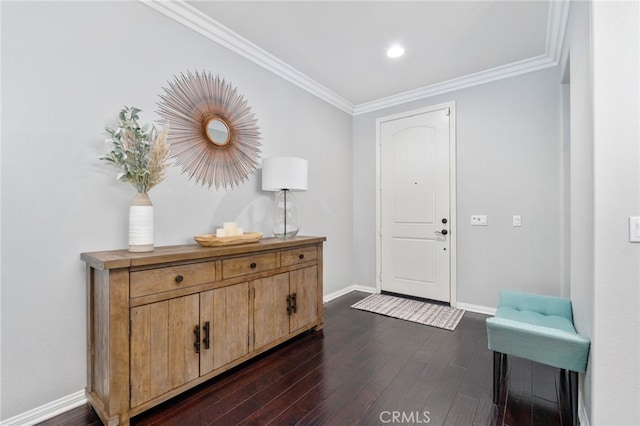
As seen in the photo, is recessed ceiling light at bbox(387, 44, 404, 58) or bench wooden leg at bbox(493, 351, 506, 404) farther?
recessed ceiling light at bbox(387, 44, 404, 58)

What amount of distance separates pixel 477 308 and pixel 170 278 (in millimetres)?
3220

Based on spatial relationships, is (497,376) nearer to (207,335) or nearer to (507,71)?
(207,335)

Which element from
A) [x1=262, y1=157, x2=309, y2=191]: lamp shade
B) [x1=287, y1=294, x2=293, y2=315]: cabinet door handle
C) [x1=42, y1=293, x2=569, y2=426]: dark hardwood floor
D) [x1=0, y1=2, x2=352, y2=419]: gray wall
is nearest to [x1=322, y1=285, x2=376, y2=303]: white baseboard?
[x1=42, y1=293, x2=569, y2=426]: dark hardwood floor

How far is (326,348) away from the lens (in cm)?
249

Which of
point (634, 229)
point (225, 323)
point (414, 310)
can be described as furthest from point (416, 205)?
point (225, 323)

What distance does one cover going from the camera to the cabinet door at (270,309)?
2.25m

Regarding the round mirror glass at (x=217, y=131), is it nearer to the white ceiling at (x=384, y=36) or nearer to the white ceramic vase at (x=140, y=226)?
the white ceiling at (x=384, y=36)

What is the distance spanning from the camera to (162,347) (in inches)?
66.9

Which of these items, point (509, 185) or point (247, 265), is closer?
point (247, 265)

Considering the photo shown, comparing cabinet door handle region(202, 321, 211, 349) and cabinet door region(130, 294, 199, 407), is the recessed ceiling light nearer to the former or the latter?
cabinet door region(130, 294, 199, 407)

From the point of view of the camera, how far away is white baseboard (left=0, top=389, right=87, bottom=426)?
1550 millimetres

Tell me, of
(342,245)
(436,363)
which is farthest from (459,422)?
(342,245)

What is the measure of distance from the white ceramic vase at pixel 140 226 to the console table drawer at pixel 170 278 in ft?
0.70

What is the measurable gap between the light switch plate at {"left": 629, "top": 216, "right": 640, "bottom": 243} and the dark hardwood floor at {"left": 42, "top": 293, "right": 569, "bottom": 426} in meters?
1.09
